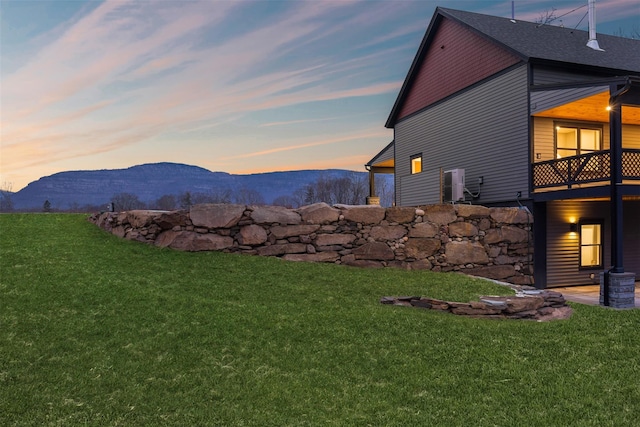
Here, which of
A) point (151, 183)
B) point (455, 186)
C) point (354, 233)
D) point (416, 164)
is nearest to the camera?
point (354, 233)

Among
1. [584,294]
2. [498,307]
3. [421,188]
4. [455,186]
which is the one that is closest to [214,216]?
[498,307]

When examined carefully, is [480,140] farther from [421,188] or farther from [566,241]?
[566,241]

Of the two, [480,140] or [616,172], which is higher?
[480,140]

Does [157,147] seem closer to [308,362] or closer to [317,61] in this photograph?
[317,61]

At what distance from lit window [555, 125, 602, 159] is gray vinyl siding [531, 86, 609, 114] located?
4.39ft

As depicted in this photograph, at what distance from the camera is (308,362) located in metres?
4.64

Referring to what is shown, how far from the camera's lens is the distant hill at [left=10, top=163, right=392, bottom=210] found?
415 ft

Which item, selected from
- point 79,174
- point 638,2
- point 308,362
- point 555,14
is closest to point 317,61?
point 555,14

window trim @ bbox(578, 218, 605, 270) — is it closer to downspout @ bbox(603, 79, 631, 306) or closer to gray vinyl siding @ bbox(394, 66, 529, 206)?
gray vinyl siding @ bbox(394, 66, 529, 206)

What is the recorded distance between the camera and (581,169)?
421 inches

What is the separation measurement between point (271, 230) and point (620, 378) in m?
7.59

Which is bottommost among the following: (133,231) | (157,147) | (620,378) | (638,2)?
(620,378)

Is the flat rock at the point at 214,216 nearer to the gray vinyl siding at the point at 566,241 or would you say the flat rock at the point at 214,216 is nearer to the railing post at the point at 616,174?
the railing post at the point at 616,174

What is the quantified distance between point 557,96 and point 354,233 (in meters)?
6.94
